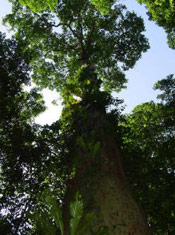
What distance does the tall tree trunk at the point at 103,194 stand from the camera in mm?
3744

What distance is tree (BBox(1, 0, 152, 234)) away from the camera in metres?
4.07

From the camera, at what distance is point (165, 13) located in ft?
36.9

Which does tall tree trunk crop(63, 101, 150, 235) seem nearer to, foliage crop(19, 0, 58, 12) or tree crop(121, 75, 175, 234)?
tree crop(121, 75, 175, 234)

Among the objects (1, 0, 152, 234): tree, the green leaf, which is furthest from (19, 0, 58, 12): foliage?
the green leaf

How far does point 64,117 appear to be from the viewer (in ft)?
25.2

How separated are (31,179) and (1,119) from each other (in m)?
1.88

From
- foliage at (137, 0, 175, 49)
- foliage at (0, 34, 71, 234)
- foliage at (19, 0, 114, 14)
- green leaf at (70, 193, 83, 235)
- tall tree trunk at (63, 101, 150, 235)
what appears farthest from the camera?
foliage at (19, 0, 114, 14)

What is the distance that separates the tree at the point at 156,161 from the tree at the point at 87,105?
135 centimetres

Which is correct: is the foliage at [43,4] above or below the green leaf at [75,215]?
above

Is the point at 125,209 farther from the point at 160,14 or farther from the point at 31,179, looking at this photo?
the point at 160,14

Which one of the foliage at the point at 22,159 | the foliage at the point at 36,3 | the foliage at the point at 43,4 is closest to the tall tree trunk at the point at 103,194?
the foliage at the point at 22,159

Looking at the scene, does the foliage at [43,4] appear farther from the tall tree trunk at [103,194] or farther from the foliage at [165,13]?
the tall tree trunk at [103,194]

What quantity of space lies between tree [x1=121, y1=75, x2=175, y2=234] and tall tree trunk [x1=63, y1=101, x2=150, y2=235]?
1.77 metres

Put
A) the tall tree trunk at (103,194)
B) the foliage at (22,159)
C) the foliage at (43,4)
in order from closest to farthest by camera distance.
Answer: the tall tree trunk at (103,194), the foliage at (22,159), the foliage at (43,4)
